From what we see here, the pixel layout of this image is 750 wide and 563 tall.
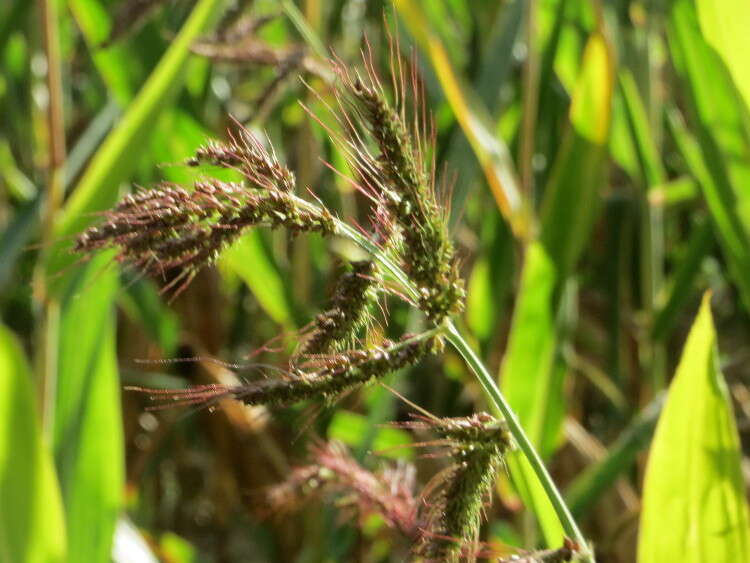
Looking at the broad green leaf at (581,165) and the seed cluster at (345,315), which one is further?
the broad green leaf at (581,165)

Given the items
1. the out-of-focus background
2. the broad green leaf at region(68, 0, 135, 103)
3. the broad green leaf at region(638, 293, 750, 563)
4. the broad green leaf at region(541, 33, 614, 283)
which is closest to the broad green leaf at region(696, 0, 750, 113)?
the out-of-focus background

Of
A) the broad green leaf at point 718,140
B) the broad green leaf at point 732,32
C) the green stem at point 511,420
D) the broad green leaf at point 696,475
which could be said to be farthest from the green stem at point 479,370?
the broad green leaf at point 718,140

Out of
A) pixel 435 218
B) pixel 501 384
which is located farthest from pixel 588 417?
pixel 435 218

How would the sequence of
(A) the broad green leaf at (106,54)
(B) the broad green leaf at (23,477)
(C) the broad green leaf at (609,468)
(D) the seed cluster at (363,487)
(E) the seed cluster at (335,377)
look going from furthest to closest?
(A) the broad green leaf at (106,54) → (C) the broad green leaf at (609,468) → (B) the broad green leaf at (23,477) → (D) the seed cluster at (363,487) → (E) the seed cluster at (335,377)

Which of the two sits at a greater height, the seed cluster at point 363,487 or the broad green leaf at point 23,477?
the broad green leaf at point 23,477

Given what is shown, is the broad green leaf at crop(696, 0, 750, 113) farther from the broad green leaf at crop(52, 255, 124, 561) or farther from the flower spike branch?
the broad green leaf at crop(52, 255, 124, 561)

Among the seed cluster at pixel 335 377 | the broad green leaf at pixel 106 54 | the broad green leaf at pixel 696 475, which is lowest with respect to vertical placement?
the broad green leaf at pixel 696 475

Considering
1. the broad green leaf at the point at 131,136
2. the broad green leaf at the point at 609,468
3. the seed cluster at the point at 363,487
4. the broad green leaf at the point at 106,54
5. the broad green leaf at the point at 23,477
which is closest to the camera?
the seed cluster at the point at 363,487

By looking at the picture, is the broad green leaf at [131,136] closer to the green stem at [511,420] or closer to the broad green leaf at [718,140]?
the broad green leaf at [718,140]
